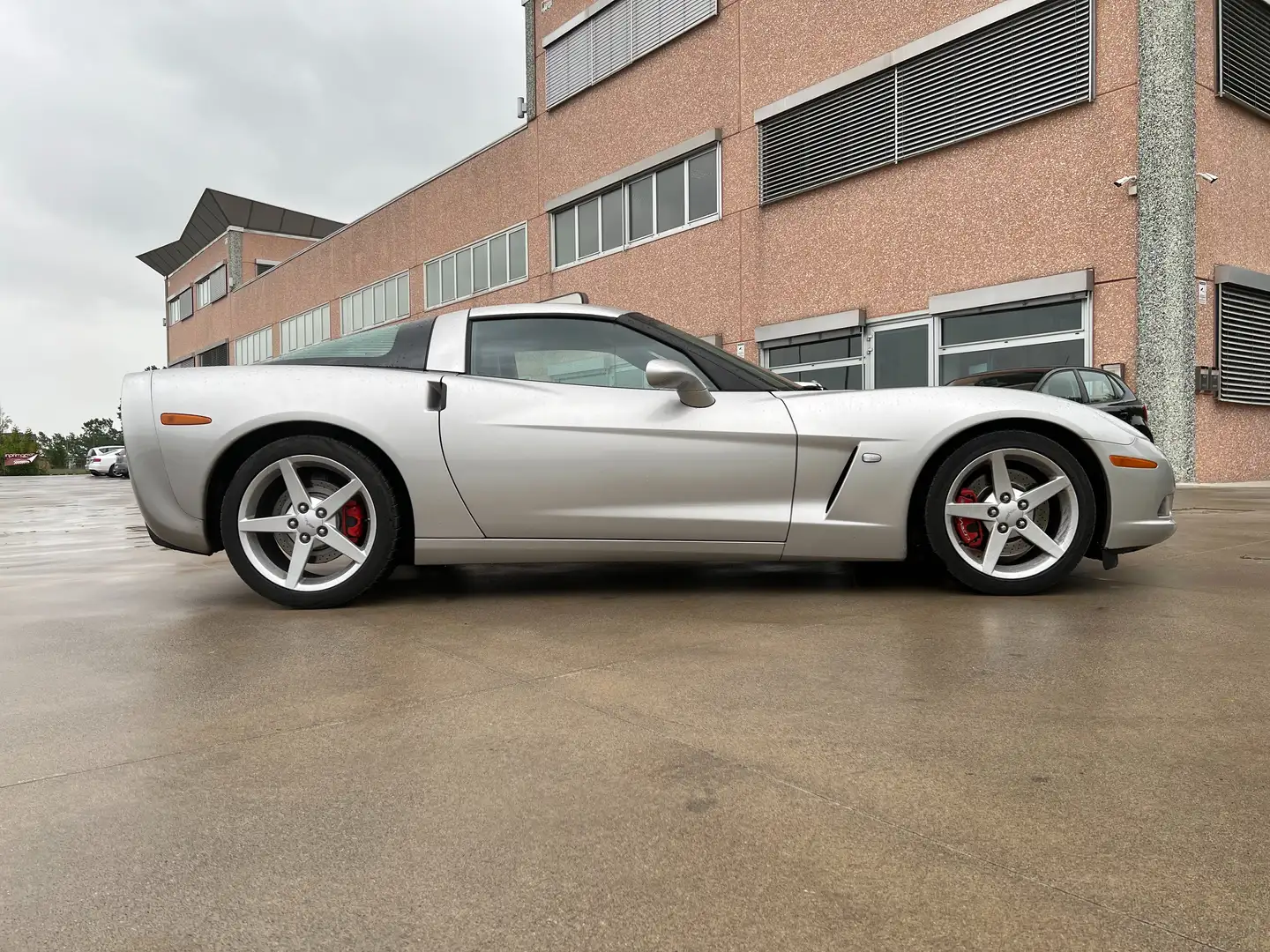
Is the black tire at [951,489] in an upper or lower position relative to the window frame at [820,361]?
lower

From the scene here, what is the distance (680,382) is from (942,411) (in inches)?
41.9

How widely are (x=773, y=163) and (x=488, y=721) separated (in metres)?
16.2

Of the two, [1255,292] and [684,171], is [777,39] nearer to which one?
[684,171]

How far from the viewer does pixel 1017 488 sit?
3.88m

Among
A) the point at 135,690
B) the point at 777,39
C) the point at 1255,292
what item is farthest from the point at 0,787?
the point at 777,39

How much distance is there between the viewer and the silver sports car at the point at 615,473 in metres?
3.80

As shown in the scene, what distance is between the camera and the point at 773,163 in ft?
55.6

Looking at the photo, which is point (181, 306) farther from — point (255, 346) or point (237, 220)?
point (255, 346)

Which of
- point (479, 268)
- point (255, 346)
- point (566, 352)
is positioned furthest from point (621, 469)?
point (255, 346)

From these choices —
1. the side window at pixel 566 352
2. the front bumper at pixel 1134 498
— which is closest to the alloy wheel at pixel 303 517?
the side window at pixel 566 352

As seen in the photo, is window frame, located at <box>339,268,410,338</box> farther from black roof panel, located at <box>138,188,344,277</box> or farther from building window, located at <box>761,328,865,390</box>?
building window, located at <box>761,328,865,390</box>

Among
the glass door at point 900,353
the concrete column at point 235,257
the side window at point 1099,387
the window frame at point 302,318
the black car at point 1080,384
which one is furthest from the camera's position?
the concrete column at point 235,257

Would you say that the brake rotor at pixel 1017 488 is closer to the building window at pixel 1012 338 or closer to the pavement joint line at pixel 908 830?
the pavement joint line at pixel 908 830

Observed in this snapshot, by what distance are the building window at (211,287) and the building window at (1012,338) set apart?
40.9m
